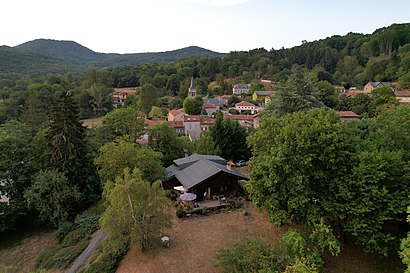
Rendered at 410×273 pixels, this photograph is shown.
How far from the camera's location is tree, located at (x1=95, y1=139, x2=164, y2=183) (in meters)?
22.2

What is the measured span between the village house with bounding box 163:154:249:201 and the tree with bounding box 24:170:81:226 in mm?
7887

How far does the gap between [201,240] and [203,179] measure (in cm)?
A: 579

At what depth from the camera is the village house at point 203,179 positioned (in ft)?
73.0

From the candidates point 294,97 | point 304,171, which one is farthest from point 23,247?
point 294,97

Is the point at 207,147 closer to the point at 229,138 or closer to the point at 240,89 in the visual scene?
the point at 229,138

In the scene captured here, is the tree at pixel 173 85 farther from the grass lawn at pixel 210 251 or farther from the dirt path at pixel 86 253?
the grass lawn at pixel 210 251

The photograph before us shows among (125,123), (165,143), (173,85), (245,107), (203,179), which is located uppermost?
(173,85)

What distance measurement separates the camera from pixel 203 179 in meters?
21.9

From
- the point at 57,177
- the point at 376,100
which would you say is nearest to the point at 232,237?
the point at 57,177

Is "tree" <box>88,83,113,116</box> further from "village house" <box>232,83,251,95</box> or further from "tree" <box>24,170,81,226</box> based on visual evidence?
"tree" <box>24,170,81,226</box>

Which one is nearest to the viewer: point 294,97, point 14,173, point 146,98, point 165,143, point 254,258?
point 254,258

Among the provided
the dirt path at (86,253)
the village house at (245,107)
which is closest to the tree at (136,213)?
the dirt path at (86,253)

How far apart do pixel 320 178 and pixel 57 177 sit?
747 inches

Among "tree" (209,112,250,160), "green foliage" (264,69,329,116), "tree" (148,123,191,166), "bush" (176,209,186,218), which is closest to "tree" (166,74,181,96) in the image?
"tree" (209,112,250,160)
